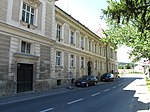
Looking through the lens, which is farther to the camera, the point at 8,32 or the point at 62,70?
the point at 62,70

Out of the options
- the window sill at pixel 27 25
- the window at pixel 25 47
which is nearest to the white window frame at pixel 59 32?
the window sill at pixel 27 25

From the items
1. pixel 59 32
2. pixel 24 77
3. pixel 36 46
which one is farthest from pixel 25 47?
→ pixel 59 32

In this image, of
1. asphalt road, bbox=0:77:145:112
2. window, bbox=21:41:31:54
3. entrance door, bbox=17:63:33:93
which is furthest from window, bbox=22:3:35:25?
asphalt road, bbox=0:77:145:112

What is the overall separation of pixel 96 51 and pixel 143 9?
3668 cm

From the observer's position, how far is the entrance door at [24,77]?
1807cm

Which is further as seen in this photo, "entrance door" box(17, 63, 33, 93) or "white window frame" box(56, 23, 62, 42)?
"white window frame" box(56, 23, 62, 42)

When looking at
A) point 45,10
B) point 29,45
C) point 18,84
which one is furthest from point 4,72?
point 45,10

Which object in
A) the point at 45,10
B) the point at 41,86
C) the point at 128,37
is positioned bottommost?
the point at 41,86

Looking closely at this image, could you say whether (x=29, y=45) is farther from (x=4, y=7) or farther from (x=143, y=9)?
(x=143, y=9)

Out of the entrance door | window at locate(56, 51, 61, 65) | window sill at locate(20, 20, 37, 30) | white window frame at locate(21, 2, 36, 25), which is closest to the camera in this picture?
the entrance door

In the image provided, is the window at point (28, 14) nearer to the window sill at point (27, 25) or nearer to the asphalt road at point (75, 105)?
the window sill at point (27, 25)

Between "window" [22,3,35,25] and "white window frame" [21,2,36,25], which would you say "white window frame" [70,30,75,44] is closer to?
"white window frame" [21,2,36,25]

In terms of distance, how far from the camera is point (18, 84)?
1786 centimetres

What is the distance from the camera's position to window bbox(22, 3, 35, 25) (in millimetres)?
19147
